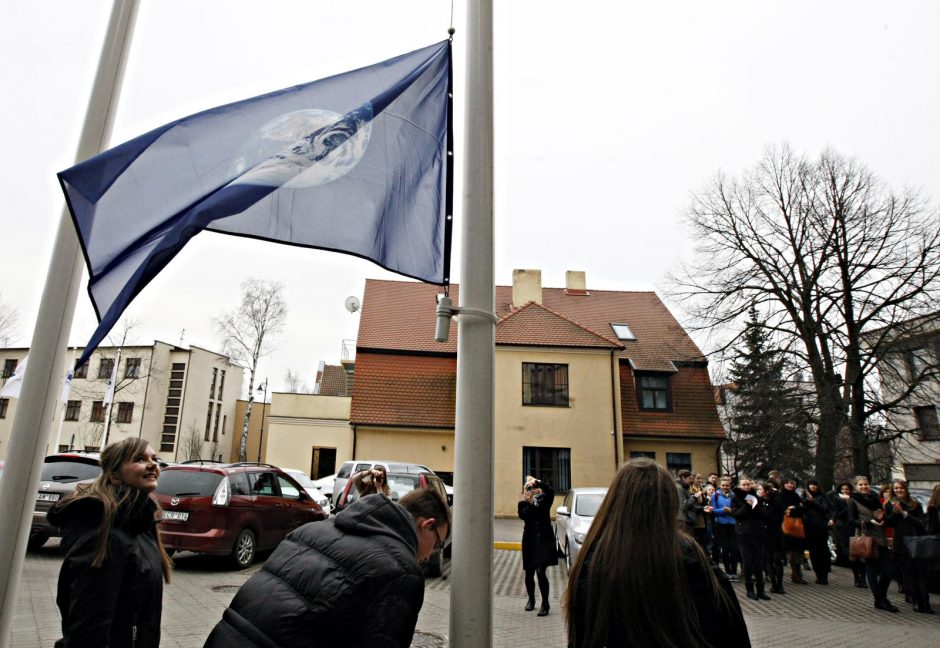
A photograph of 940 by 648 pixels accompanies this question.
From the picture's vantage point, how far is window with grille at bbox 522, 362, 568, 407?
27250mm

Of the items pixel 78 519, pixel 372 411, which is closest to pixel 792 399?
pixel 372 411

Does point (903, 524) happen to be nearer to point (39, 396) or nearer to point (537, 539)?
point (537, 539)

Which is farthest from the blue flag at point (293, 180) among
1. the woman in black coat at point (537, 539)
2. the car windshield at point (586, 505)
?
the car windshield at point (586, 505)

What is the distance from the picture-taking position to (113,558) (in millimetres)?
2812

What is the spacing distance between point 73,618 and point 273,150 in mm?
2664

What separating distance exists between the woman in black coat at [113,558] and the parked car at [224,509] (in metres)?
7.53

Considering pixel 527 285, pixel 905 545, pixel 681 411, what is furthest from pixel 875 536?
pixel 527 285

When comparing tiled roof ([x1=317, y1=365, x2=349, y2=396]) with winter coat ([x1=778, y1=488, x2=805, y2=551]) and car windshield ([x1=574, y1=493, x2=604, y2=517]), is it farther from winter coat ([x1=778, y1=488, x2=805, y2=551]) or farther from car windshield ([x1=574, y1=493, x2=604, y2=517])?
winter coat ([x1=778, y1=488, x2=805, y2=551])

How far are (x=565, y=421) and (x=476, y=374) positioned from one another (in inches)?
969

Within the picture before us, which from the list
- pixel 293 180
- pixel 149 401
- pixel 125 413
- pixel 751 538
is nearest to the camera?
pixel 293 180

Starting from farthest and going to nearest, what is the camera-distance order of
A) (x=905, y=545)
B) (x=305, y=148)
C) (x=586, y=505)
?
1. (x=586, y=505)
2. (x=905, y=545)
3. (x=305, y=148)

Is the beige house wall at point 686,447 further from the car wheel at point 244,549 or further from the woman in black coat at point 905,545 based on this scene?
the car wheel at point 244,549

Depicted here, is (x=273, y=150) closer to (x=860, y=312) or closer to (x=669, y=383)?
(x=860, y=312)

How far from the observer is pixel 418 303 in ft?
109
